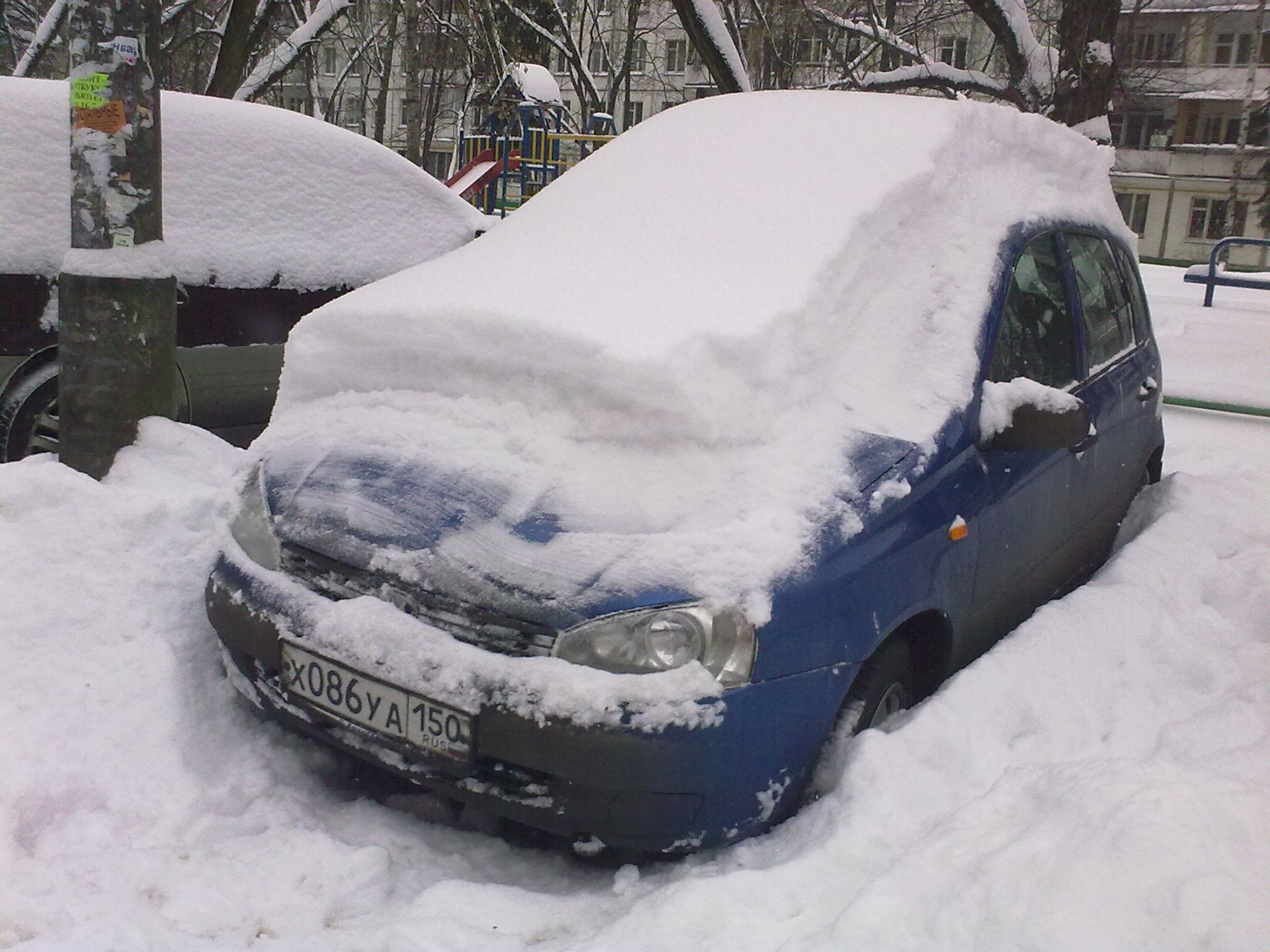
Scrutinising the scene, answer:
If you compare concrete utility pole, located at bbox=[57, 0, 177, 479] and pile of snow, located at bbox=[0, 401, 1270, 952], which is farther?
concrete utility pole, located at bbox=[57, 0, 177, 479]

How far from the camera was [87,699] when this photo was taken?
9.10 ft

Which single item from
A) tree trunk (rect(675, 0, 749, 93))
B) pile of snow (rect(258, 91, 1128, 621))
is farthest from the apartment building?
pile of snow (rect(258, 91, 1128, 621))

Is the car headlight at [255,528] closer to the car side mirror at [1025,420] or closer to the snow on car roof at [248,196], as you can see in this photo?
the snow on car roof at [248,196]

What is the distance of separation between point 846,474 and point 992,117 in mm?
1637

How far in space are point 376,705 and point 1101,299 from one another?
2875 millimetres

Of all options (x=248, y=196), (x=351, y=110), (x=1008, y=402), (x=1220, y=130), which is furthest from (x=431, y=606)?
(x=351, y=110)

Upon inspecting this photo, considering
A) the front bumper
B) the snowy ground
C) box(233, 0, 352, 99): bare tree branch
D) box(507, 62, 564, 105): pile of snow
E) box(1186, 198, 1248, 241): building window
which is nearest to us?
the snowy ground

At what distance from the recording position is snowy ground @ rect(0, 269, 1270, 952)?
6.95 ft

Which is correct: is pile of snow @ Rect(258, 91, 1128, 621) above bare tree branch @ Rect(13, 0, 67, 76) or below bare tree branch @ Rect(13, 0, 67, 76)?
below

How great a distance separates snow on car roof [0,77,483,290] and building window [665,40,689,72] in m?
47.0

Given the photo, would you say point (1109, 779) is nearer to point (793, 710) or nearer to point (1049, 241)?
point (793, 710)

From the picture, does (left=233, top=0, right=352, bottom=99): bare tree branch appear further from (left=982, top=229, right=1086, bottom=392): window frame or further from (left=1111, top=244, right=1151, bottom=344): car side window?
(left=982, top=229, right=1086, bottom=392): window frame

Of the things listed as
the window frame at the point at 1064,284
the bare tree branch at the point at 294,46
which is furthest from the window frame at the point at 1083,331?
the bare tree branch at the point at 294,46

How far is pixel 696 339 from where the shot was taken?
2.62 metres
